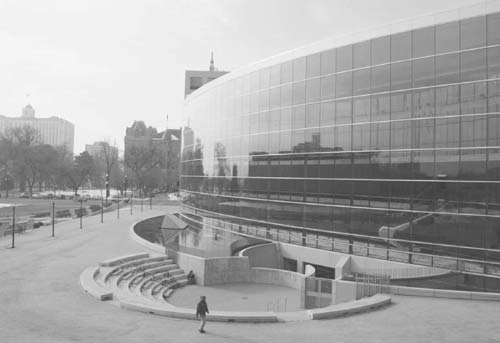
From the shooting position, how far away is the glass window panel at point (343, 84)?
2727 cm

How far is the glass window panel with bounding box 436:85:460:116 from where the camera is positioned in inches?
885

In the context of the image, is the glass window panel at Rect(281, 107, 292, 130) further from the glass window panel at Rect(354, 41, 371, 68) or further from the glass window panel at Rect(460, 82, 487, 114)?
the glass window panel at Rect(460, 82, 487, 114)

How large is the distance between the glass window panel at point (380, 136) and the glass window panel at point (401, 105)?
755mm

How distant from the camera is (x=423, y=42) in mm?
23859

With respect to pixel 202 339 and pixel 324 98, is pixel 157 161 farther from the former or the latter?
pixel 202 339

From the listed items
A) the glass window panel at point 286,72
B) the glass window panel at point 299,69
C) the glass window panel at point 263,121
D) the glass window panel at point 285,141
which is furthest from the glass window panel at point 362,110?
the glass window panel at point 263,121

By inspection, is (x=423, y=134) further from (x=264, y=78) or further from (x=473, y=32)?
(x=264, y=78)

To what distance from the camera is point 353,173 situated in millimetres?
26703

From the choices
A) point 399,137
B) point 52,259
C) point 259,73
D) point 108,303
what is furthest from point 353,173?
point 52,259

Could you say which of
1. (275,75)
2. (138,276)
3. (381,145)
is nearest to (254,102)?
(275,75)

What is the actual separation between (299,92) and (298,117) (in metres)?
1.72

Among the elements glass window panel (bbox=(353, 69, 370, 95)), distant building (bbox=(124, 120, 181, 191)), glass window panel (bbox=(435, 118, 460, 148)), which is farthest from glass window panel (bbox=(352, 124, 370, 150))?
distant building (bbox=(124, 120, 181, 191))

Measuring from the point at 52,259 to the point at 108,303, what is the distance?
10.4 m

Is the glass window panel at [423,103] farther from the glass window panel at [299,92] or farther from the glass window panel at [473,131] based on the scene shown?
the glass window panel at [299,92]
